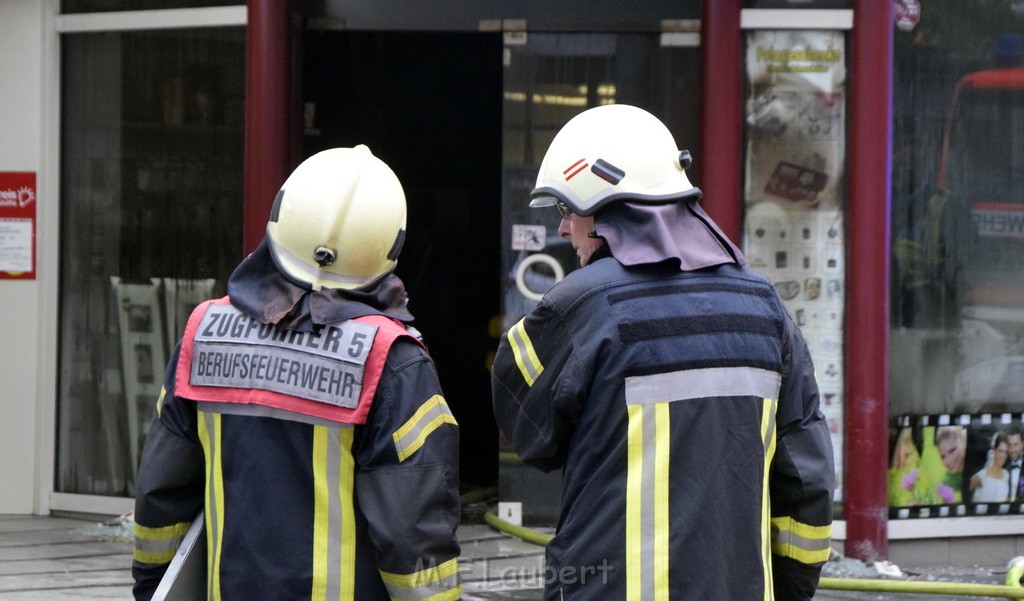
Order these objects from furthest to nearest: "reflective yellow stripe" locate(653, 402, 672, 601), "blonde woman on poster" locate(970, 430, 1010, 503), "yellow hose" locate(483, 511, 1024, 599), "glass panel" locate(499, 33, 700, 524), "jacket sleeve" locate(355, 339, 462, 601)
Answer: "glass panel" locate(499, 33, 700, 524)
"blonde woman on poster" locate(970, 430, 1010, 503)
"yellow hose" locate(483, 511, 1024, 599)
"jacket sleeve" locate(355, 339, 462, 601)
"reflective yellow stripe" locate(653, 402, 672, 601)

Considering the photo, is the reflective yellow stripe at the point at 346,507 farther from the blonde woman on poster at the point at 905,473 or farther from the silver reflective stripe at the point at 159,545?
the blonde woman on poster at the point at 905,473

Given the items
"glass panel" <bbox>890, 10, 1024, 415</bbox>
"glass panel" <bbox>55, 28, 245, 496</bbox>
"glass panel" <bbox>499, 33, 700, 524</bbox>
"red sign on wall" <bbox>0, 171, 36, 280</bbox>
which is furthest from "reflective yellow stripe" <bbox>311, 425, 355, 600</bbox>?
"red sign on wall" <bbox>0, 171, 36, 280</bbox>

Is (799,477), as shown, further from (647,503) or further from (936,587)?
(936,587)

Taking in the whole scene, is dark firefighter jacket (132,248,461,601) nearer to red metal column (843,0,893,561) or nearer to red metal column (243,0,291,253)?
red metal column (243,0,291,253)

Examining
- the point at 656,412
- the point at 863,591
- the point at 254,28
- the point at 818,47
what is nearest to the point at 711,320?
the point at 656,412

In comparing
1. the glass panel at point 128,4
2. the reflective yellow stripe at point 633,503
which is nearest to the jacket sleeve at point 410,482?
the reflective yellow stripe at point 633,503

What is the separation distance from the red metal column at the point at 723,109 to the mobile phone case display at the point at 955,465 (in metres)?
1.48

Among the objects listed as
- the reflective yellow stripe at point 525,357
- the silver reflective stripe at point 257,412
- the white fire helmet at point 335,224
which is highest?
the white fire helmet at point 335,224

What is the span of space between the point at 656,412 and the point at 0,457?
5.88 metres

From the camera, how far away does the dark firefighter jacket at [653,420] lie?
8.27 ft

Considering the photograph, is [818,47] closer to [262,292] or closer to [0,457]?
[262,292]

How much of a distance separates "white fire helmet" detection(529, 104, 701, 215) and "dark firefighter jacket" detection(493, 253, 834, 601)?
0.15 metres

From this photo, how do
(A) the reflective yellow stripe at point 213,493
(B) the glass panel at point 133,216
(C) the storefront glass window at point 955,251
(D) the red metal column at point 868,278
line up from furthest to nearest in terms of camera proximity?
(B) the glass panel at point 133,216
(C) the storefront glass window at point 955,251
(D) the red metal column at point 868,278
(A) the reflective yellow stripe at point 213,493

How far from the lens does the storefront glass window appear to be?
682 centimetres
